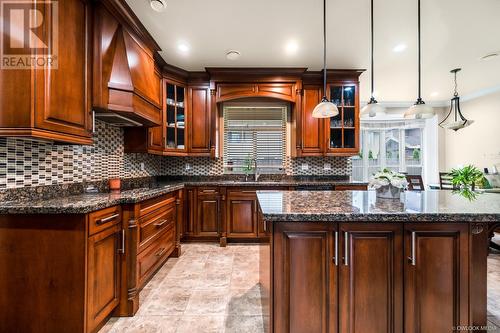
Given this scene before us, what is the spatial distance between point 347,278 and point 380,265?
0.21m

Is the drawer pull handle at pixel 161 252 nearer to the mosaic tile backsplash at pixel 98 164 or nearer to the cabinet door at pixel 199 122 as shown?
the mosaic tile backsplash at pixel 98 164

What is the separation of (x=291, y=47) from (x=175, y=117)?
6.54 ft

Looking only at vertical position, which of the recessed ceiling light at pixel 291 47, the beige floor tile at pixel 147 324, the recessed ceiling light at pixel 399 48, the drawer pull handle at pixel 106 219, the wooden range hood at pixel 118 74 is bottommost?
the beige floor tile at pixel 147 324

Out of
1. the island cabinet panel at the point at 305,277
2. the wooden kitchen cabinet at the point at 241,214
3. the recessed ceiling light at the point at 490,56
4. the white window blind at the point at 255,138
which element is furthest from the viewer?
the white window blind at the point at 255,138

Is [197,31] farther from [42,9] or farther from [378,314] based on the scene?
[378,314]

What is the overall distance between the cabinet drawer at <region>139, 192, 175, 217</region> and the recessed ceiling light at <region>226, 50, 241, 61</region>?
2.05 meters

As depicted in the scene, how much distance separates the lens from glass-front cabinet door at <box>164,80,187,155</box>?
343cm

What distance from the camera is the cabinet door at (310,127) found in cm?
367

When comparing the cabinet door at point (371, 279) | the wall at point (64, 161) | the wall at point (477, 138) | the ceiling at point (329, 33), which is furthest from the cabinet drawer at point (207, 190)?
the wall at point (477, 138)

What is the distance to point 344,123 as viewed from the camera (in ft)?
12.3

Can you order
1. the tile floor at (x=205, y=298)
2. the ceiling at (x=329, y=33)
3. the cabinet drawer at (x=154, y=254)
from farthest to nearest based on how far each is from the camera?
the ceiling at (x=329, y=33) → the cabinet drawer at (x=154, y=254) → the tile floor at (x=205, y=298)

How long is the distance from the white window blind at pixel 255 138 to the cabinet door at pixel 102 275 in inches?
96.4

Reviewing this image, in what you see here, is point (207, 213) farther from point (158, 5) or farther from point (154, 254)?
point (158, 5)

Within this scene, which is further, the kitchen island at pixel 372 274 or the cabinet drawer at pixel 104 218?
the cabinet drawer at pixel 104 218
